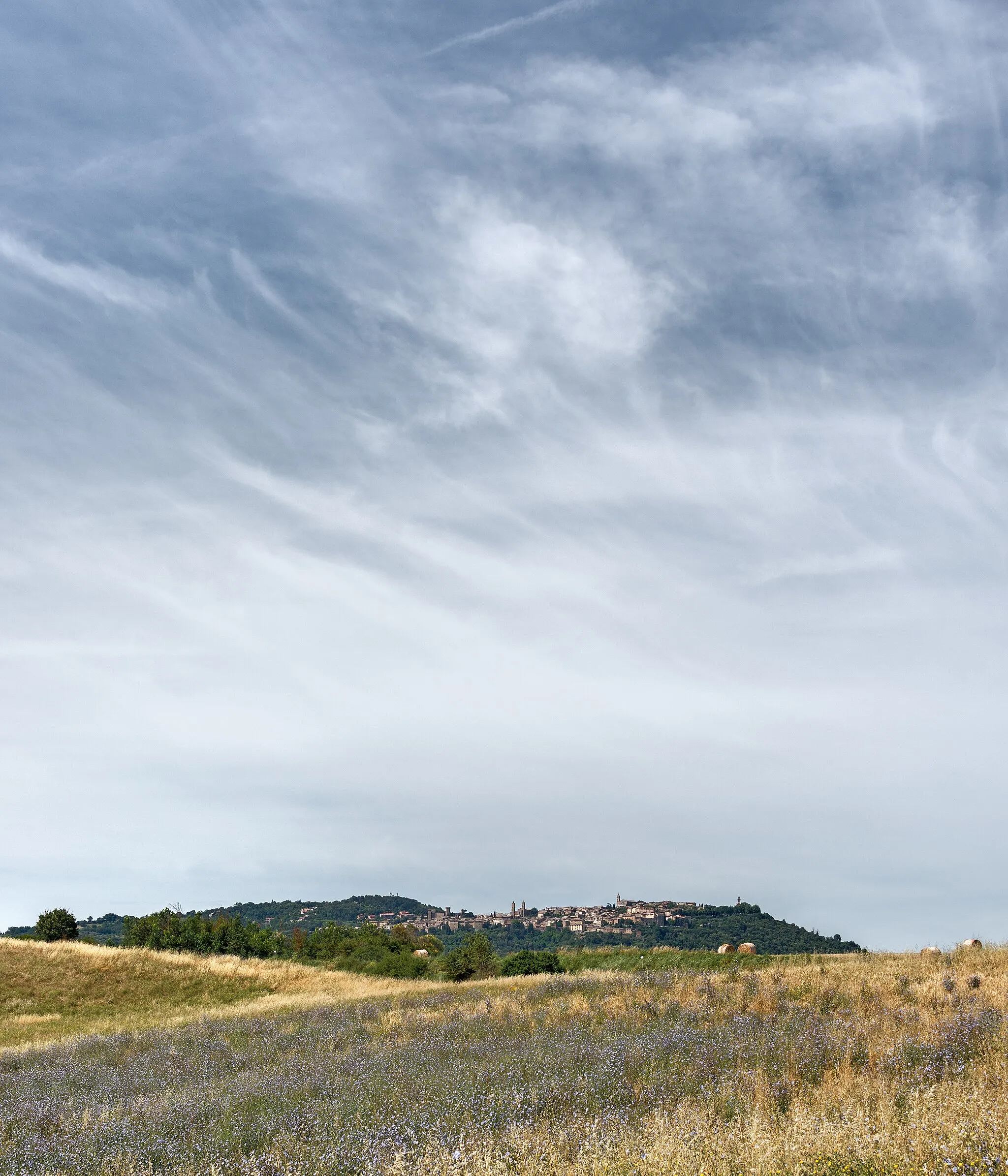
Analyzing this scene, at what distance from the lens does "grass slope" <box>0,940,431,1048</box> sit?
103ft

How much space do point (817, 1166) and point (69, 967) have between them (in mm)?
45989

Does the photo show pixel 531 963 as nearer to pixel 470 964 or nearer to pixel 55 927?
pixel 470 964

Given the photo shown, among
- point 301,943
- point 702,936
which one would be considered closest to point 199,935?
point 301,943

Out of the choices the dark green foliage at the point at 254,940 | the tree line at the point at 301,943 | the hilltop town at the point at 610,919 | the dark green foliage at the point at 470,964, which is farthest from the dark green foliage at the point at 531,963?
the hilltop town at the point at 610,919

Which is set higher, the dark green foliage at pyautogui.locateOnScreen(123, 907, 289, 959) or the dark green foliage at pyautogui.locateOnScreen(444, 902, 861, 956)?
the dark green foliage at pyautogui.locateOnScreen(123, 907, 289, 959)

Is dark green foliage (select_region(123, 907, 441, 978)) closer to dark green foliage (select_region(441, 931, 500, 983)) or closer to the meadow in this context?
dark green foliage (select_region(441, 931, 500, 983))

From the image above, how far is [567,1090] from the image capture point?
9.26m

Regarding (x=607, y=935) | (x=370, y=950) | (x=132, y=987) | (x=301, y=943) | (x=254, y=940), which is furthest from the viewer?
(x=607, y=935)

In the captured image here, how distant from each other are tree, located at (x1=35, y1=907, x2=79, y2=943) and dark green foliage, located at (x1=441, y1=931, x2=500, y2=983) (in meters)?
35.5

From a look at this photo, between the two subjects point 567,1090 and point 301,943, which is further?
point 301,943

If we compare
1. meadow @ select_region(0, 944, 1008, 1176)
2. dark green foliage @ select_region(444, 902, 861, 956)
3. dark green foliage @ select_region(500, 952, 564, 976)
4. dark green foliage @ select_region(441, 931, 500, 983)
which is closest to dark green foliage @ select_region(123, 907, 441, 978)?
dark green foliage @ select_region(444, 902, 861, 956)

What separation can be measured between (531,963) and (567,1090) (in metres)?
31.7

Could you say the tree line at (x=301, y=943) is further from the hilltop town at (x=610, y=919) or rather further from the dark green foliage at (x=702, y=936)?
the hilltop town at (x=610, y=919)

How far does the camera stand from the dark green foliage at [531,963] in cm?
3797
